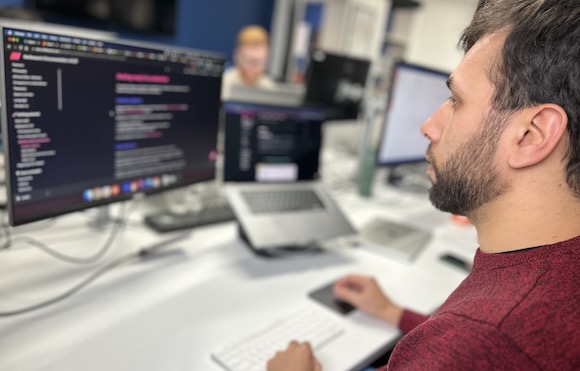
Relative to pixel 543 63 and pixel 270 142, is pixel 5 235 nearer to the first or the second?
pixel 270 142

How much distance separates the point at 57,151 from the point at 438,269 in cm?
101

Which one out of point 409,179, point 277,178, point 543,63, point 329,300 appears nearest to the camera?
point 543,63

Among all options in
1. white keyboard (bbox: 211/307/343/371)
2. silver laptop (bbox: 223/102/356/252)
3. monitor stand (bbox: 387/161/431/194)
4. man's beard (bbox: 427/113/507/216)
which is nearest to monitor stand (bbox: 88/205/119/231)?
silver laptop (bbox: 223/102/356/252)

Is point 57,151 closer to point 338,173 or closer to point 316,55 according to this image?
point 316,55

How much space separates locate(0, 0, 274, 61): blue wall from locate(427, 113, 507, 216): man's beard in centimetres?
371

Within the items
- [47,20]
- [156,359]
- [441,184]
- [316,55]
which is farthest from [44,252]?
[47,20]

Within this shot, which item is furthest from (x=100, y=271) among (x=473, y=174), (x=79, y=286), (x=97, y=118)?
(x=473, y=174)

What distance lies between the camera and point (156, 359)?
736 mm

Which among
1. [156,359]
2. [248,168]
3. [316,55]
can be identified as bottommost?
[156,359]

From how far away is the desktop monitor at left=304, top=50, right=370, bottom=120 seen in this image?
1932mm

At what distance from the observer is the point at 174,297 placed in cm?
94

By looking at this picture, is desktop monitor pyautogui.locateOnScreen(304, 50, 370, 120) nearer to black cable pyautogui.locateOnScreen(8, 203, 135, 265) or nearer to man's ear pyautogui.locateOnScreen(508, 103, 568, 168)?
black cable pyautogui.locateOnScreen(8, 203, 135, 265)

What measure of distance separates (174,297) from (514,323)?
0.69 metres

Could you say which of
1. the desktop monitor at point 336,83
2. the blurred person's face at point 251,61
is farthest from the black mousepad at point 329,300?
the blurred person's face at point 251,61
